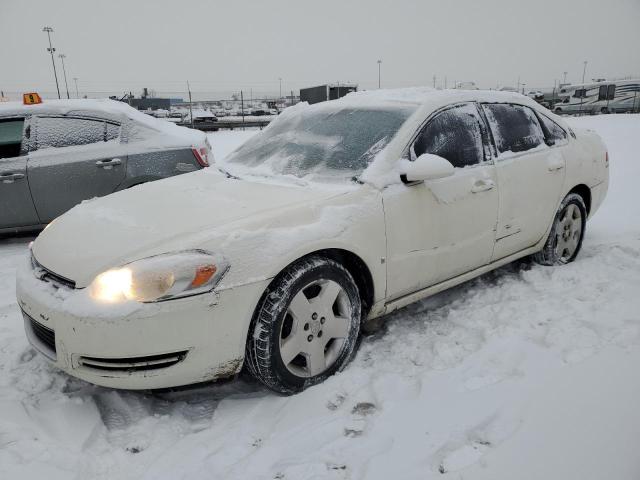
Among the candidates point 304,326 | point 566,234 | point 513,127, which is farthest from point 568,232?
point 304,326

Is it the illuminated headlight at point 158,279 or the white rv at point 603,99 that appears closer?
the illuminated headlight at point 158,279

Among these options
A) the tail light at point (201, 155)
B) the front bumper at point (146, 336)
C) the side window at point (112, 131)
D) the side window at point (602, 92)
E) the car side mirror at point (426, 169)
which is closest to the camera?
the front bumper at point (146, 336)

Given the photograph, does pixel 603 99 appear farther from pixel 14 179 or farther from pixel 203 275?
pixel 203 275

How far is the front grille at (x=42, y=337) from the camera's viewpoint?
2268mm

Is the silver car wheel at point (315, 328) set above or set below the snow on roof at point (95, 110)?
below

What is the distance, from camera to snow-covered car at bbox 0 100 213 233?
4.79 meters

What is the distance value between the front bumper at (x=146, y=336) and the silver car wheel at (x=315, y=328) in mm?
256

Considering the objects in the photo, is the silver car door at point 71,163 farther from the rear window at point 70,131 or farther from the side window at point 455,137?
the side window at point 455,137

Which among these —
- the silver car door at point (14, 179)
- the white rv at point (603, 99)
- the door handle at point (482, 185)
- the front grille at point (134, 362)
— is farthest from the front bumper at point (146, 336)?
the white rv at point (603, 99)

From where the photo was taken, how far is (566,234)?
4039 mm

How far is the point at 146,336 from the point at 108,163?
11.2 feet

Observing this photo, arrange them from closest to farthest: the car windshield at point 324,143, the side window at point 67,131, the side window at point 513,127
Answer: the car windshield at point 324,143
the side window at point 513,127
the side window at point 67,131

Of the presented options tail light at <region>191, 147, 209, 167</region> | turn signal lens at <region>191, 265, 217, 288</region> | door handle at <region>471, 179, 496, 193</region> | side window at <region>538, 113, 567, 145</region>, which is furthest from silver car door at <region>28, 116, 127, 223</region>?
side window at <region>538, 113, 567, 145</region>

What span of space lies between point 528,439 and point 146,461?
1620mm
